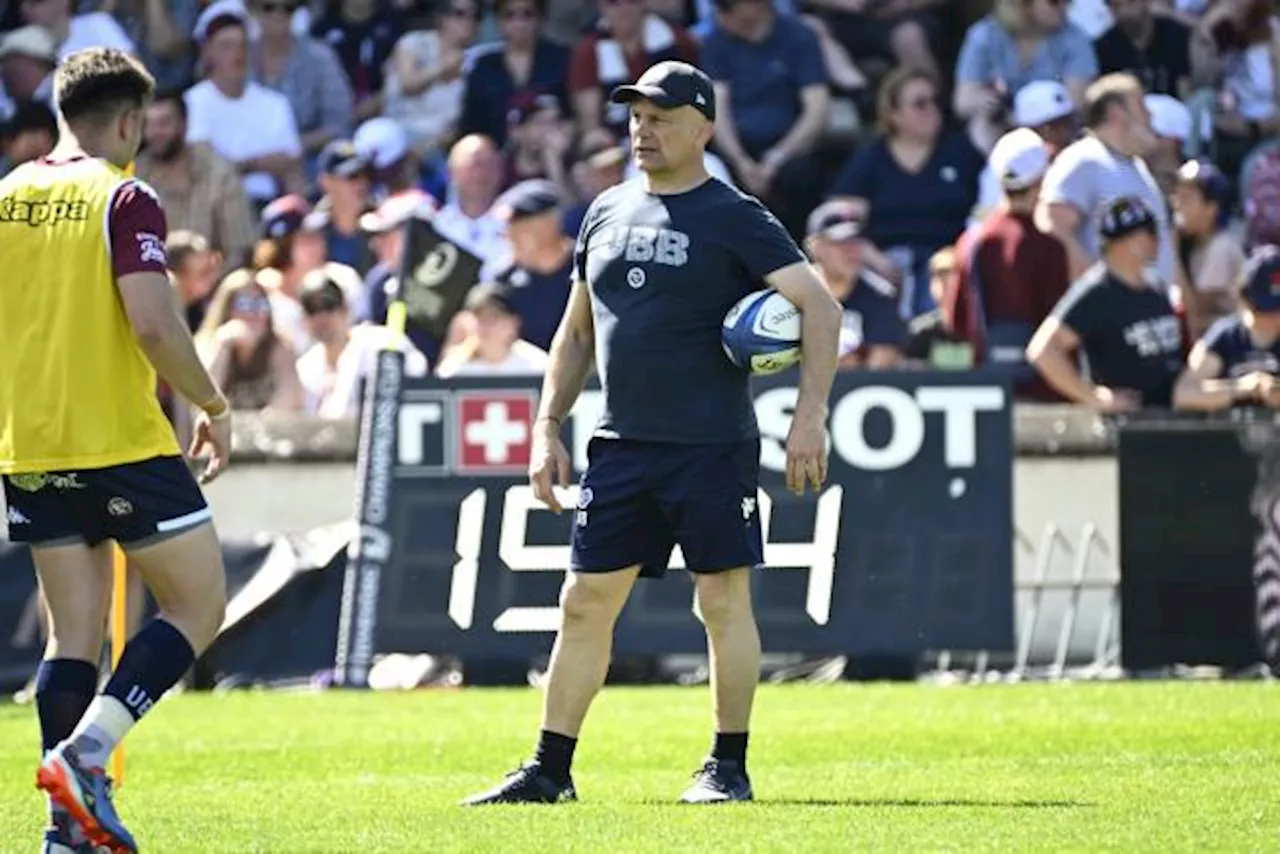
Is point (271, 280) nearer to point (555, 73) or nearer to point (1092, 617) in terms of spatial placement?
point (555, 73)

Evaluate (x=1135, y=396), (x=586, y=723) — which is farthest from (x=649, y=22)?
(x=586, y=723)

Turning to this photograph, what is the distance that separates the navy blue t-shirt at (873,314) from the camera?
1802cm

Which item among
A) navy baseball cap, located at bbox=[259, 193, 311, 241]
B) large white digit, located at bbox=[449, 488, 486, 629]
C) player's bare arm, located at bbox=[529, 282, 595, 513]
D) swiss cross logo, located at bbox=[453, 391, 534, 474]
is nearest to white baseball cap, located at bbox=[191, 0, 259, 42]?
navy baseball cap, located at bbox=[259, 193, 311, 241]

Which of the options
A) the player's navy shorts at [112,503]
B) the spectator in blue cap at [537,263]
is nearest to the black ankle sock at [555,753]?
the player's navy shorts at [112,503]

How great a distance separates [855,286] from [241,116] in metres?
5.22

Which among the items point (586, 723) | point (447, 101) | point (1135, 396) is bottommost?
point (586, 723)

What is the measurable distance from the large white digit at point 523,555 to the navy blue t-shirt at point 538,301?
2.18 m

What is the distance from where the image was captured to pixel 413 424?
1633cm

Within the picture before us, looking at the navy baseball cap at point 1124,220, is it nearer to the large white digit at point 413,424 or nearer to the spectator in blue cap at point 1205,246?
the spectator in blue cap at point 1205,246

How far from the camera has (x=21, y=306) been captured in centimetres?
891

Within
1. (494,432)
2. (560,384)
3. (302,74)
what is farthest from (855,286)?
(560,384)

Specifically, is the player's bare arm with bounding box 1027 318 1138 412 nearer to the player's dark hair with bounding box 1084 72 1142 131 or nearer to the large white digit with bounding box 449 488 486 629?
the player's dark hair with bounding box 1084 72 1142 131

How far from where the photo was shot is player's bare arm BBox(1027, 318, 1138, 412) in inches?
654

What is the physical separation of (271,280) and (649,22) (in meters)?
3.39
